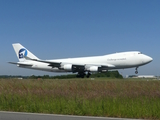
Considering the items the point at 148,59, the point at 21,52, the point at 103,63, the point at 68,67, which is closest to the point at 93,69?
the point at 103,63

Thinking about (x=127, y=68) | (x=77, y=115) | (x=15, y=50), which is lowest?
(x=77, y=115)

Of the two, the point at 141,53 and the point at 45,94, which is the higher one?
the point at 141,53

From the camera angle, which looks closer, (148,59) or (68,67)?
(68,67)

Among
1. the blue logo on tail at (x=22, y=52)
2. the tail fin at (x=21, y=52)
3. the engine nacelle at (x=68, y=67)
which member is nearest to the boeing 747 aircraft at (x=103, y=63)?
the engine nacelle at (x=68, y=67)

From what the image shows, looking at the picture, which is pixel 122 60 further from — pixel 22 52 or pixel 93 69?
pixel 22 52

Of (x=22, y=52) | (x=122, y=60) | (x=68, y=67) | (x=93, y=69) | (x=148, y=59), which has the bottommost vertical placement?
(x=93, y=69)

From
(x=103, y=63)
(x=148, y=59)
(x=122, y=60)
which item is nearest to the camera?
(x=122, y=60)

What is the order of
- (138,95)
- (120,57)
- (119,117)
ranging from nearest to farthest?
(119,117)
(138,95)
(120,57)

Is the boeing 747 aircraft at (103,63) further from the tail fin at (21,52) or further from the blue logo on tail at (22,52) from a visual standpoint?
the blue logo on tail at (22,52)

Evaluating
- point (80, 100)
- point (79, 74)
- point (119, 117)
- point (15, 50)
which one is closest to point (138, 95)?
point (80, 100)

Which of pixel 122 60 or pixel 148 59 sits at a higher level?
pixel 148 59

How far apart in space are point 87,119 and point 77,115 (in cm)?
101

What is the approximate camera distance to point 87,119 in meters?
7.48

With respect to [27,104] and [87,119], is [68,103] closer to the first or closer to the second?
[27,104]
